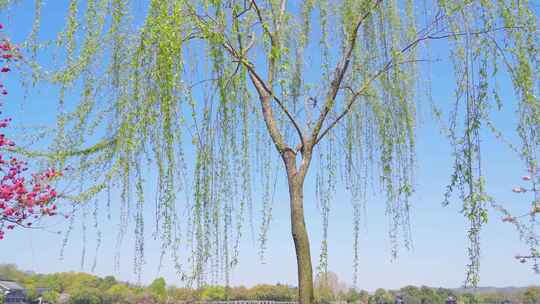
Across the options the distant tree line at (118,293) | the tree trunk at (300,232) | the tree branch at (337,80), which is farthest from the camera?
the distant tree line at (118,293)

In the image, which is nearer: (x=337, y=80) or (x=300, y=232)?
(x=300, y=232)

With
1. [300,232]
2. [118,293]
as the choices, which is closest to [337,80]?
[300,232]

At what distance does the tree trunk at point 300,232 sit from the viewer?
2.58 m

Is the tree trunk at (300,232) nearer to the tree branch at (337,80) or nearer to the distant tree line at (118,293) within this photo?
the tree branch at (337,80)

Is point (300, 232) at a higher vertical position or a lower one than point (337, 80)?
lower

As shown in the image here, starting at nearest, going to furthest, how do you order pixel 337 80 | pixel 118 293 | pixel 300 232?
pixel 300 232 < pixel 337 80 < pixel 118 293

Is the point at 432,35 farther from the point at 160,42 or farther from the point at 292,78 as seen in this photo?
the point at 160,42

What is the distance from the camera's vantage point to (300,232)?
104 inches

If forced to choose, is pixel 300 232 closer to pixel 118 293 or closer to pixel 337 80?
pixel 337 80

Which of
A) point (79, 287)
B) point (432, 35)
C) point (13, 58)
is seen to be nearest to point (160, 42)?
point (13, 58)

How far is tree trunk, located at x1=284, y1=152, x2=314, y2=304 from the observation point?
258 centimetres

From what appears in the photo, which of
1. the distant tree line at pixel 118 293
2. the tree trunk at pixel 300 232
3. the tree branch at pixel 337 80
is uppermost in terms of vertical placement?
the tree branch at pixel 337 80

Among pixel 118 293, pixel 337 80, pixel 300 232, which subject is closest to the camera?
pixel 300 232

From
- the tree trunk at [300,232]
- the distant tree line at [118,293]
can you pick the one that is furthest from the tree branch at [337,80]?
the distant tree line at [118,293]
